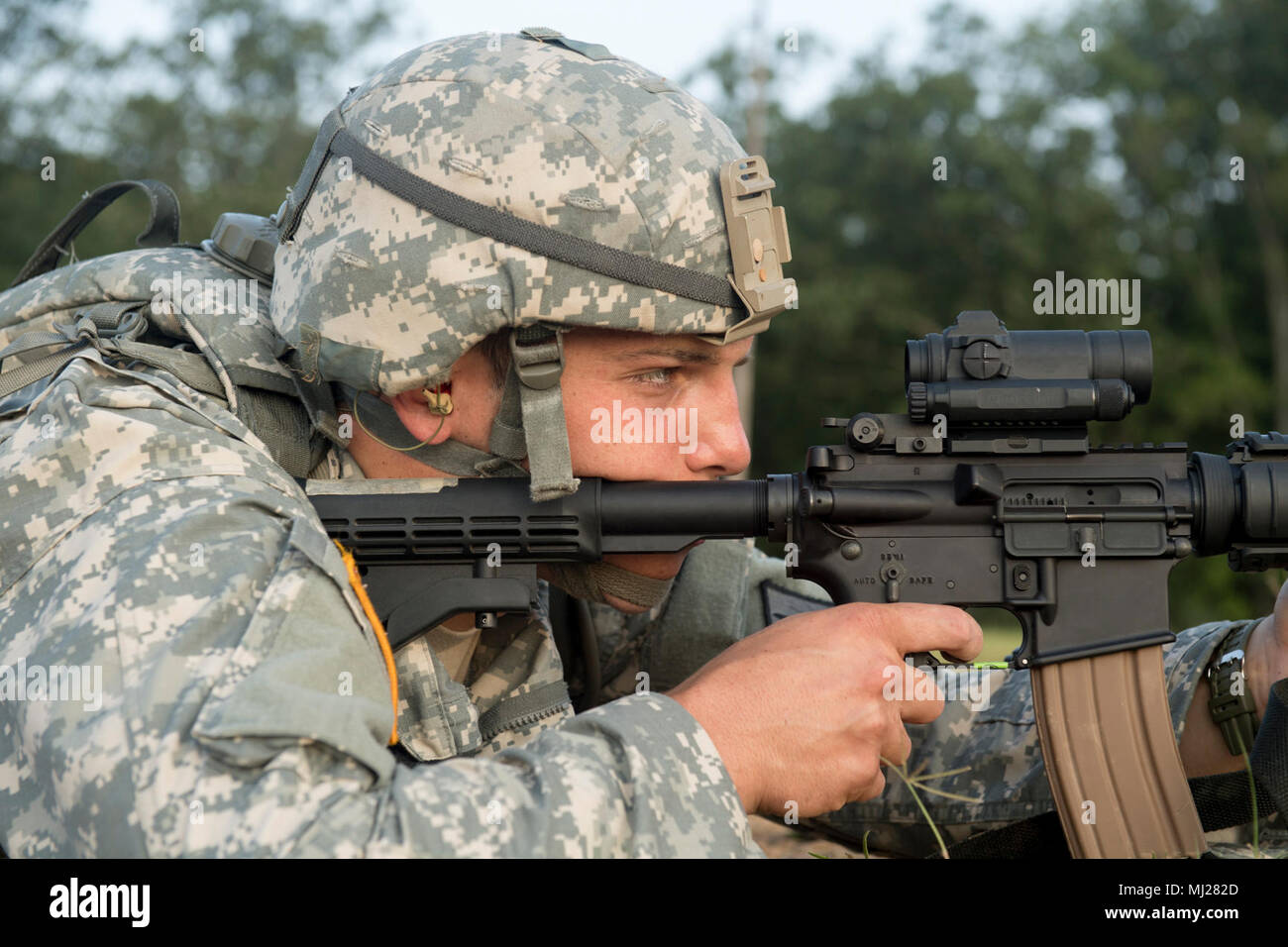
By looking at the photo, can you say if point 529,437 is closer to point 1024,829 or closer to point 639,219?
point 639,219

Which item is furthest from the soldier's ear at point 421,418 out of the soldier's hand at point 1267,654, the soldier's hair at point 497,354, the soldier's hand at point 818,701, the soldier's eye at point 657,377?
the soldier's hand at point 1267,654

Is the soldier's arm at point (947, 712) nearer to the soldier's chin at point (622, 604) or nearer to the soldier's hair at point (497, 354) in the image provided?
the soldier's chin at point (622, 604)

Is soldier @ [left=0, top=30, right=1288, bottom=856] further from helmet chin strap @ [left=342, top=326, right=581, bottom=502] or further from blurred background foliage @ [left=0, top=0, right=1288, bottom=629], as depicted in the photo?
blurred background foliage @ [left=0, top=0, right=1288, bottom=629]

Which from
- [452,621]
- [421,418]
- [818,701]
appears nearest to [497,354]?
[421,418]

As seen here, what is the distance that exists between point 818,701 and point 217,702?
1208mm

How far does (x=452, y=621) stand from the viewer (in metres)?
3.35

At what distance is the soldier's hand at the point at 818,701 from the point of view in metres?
2.63

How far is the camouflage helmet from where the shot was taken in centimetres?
300

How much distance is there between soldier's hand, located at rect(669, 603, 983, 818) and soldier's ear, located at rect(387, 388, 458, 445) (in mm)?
922

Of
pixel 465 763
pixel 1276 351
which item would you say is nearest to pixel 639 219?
pixel 465 763

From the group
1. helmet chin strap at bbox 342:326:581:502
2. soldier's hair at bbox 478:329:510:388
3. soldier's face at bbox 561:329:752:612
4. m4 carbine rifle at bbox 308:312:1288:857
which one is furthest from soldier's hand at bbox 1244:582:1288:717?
soldier's hair at bbox 478:329:510:388

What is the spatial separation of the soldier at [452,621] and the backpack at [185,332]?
0.03m

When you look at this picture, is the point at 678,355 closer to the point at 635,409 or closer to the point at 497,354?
the point at 635,409

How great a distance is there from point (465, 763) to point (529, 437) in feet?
3.00
